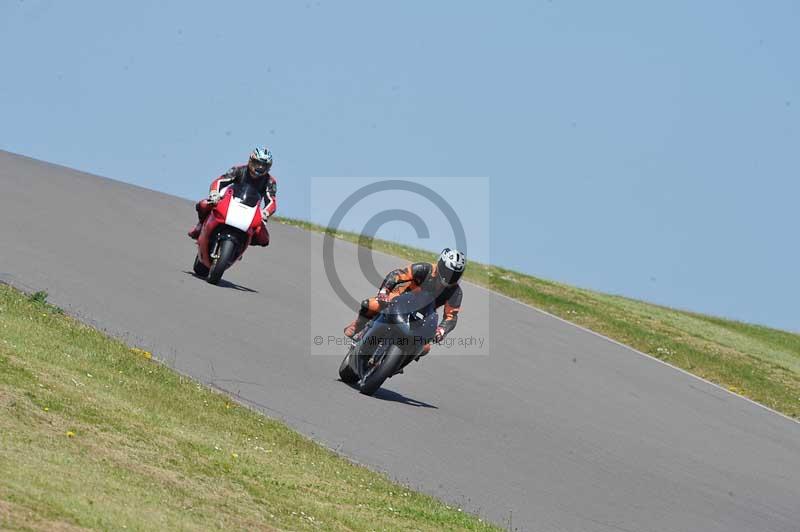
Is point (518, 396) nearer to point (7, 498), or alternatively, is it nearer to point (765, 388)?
point (765, 388)

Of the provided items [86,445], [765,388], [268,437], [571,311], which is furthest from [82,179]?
[86,445]

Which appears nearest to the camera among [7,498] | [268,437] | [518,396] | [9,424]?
[7,498]

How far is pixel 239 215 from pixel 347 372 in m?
4.68

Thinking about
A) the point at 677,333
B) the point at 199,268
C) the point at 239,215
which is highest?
the point at 239,215

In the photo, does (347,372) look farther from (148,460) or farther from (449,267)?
(148,460)

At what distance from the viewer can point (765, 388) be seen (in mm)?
22844

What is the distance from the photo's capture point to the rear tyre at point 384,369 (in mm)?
14297

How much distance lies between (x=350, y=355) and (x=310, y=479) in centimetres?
513

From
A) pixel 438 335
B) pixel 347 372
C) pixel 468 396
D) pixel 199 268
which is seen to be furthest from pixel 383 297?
pixel 199 268

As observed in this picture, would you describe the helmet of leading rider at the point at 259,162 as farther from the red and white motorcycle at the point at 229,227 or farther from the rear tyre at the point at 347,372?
the rear tyre at the point at 347,372

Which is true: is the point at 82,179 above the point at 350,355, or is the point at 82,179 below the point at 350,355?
above

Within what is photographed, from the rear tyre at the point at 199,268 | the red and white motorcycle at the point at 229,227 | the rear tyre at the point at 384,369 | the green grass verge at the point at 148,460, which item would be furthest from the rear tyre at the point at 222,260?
the green grass verge at the point at 148,460

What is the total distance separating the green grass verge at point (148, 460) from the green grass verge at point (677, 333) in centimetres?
1260

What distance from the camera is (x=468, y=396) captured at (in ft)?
53.5
